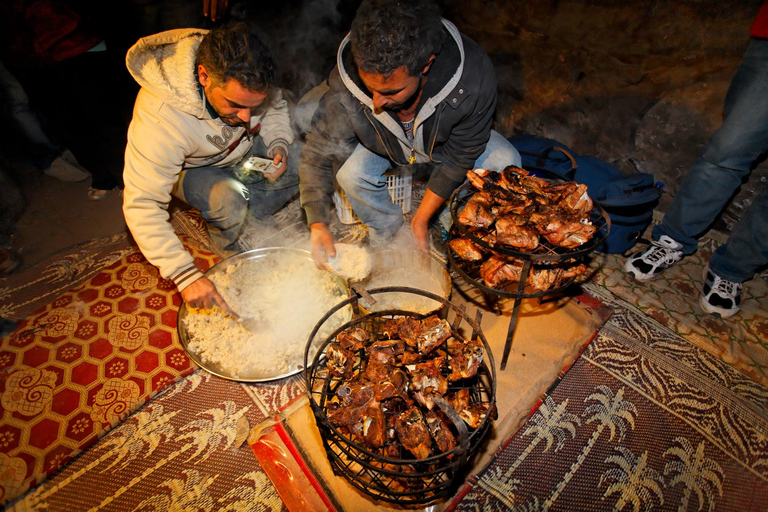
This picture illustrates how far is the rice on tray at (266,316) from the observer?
8.95 feet

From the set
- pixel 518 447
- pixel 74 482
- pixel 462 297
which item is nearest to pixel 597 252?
pixel 462 297

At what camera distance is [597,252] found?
381cm

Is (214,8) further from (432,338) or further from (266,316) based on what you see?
(432,338)

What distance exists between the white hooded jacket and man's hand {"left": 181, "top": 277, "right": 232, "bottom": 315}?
6 cm

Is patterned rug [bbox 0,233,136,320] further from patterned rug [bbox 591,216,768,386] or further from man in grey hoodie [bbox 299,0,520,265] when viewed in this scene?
patterned rug [bbox 591,216,768,386]

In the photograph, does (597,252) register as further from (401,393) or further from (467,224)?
(401,393)

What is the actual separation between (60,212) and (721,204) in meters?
7.84

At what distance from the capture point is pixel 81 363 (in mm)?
2939

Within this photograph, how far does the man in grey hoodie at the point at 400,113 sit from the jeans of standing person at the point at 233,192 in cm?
87

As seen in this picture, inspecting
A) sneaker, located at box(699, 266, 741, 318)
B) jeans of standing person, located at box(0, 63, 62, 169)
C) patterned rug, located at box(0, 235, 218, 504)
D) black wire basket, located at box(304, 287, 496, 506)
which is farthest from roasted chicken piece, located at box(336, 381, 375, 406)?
jeans of standing person, located at box(0, 63, 62, 169)

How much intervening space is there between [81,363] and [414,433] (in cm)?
295

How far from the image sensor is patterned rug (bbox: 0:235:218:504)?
98.2 inches

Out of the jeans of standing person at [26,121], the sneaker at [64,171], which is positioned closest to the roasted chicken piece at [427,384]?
the sneaker at [64,171]

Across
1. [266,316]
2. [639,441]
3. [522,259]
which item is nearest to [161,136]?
[266,316]
